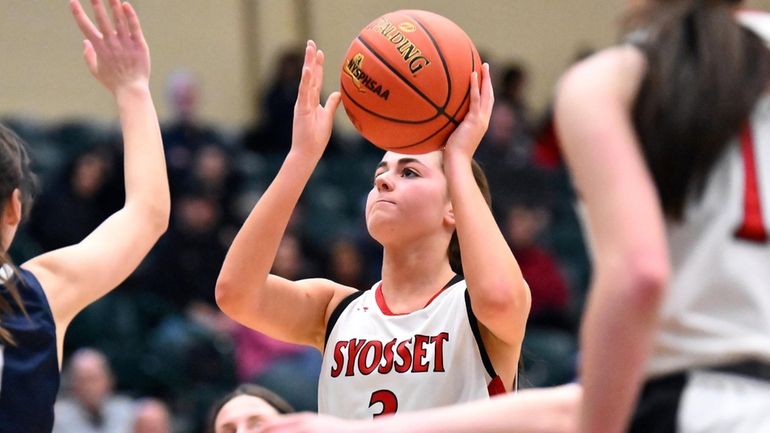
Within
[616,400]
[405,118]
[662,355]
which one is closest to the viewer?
[616,400]

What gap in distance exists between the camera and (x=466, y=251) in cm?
341

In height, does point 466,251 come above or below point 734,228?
below

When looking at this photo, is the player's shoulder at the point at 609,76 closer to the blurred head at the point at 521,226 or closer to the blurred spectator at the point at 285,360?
the blurred spectator at the point at 285,360

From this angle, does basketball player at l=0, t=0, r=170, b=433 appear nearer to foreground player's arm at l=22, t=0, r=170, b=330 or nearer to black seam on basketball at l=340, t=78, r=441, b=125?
foreground player's arm at l=22, t=0, r=170, b=330

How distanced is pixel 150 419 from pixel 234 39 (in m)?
5.46

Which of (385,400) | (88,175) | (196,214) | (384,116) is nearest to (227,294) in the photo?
(385,400)

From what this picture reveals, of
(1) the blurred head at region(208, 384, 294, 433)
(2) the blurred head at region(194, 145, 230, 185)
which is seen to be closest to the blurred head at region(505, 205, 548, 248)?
(2) the blurred head at region(194, 145, 230, 185)

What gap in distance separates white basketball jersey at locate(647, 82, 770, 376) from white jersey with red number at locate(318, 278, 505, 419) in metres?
1.48

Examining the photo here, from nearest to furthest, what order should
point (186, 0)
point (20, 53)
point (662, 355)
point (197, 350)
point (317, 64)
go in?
point (662, 355) → point (317, 64) → point (197, 350) → point (20, 53) → point (186, 0)

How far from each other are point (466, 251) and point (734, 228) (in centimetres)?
127

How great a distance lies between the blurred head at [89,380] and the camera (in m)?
7.87

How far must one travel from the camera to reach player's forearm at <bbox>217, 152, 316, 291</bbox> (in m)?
3.82

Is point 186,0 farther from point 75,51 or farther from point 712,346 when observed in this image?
point 712,346

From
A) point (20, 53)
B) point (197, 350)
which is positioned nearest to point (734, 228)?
point (197, 350)
